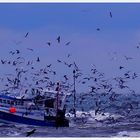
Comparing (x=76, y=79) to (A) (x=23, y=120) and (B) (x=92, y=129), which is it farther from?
(A) (x=23, y=120)

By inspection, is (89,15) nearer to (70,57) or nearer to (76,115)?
(70,57)

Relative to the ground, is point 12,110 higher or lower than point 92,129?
higher

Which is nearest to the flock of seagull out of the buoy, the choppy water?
the choppy water

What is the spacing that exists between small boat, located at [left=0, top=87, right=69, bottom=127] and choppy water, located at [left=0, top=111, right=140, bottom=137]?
0.07 meters

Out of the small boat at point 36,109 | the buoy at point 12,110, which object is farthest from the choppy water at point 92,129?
the buoy at point 12,110

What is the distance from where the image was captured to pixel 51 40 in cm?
655

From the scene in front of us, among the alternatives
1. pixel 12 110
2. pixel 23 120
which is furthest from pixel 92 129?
pixel 12 110

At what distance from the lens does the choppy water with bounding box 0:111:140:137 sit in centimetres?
656

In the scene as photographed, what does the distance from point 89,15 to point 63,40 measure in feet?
1.01

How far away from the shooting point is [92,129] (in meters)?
6.61

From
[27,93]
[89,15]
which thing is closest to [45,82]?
[27,93]

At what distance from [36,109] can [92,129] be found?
67 centimetres

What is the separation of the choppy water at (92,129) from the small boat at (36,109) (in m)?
0.07

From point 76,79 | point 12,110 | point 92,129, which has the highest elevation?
point 76,79
